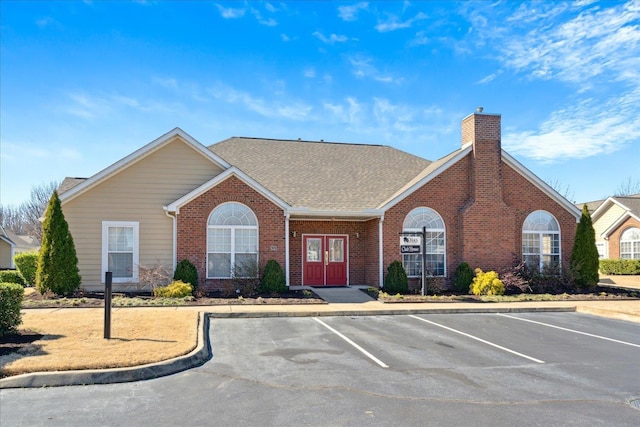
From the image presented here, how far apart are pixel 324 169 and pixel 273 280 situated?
24.9 feet

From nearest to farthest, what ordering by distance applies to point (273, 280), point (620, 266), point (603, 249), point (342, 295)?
point (273, 280) → point (342, 295) → point (620, 266) → point (603, 249)

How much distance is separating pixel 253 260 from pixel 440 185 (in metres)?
7.88

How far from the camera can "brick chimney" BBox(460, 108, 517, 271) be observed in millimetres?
20438

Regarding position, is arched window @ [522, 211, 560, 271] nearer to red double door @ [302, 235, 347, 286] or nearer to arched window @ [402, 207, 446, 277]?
arched window @ [402, 207, 446, 277]

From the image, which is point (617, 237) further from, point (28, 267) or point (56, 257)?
point (28, 267)

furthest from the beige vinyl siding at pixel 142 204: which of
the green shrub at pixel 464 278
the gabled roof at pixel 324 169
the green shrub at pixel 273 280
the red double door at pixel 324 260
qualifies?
the green shrub at pixel 464 278

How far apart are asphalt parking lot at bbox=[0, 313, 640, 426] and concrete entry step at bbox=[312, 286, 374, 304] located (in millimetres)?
5133

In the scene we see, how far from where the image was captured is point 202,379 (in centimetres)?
784

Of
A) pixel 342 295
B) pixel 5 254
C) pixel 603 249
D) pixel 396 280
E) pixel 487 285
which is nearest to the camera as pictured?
pixel 342 295

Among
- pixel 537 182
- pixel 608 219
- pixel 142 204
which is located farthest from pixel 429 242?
pixel 608 219

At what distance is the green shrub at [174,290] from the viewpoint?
16.9 meters

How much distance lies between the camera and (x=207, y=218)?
18.5 m

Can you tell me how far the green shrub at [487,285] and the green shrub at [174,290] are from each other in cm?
1026

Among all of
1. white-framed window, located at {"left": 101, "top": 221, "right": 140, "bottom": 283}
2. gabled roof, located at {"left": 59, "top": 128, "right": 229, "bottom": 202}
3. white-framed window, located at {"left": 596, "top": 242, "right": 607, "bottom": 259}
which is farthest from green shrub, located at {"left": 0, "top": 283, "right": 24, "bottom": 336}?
white-framed window, located at {"left": 596, "top": 242, "right": 607, "bottom": 259}
